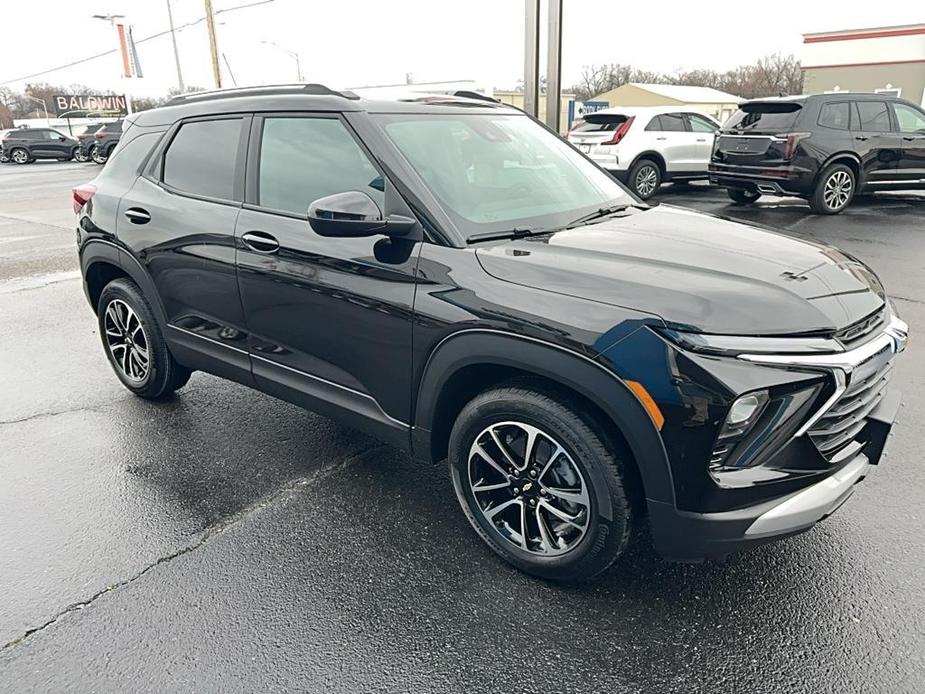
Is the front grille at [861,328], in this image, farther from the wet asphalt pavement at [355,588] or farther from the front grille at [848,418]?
the wet asphalt pavement at [355,588]

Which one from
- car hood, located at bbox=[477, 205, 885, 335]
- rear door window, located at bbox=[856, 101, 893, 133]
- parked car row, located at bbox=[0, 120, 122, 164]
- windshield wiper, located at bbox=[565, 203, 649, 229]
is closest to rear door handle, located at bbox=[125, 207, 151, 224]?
car hood, located at bbox=[477, 205, 885, 335]

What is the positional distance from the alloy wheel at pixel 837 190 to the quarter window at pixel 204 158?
9947 mm

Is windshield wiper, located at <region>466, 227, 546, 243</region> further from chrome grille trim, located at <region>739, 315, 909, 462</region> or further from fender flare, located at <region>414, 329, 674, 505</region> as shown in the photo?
chrome grille trim, located at <region>739, 315, 909, 462</region>

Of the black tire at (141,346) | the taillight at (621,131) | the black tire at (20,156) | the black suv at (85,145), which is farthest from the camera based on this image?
the black tire at (20,156)

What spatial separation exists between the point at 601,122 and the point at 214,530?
12135mm

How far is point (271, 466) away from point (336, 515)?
65cm

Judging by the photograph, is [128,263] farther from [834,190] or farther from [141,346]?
[834,190]

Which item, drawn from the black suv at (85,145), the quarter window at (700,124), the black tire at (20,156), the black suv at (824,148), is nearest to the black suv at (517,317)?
the black suv at (824,148)

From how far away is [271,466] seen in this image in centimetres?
367

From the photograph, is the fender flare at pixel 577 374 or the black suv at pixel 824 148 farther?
the black suv at pixel 824 148

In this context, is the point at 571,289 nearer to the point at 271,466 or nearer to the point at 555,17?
the point at 271,466

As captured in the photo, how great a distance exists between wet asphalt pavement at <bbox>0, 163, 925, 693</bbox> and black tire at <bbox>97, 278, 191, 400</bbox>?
394mm

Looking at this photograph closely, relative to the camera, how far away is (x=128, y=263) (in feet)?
13.6

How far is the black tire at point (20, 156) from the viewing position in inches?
1291
